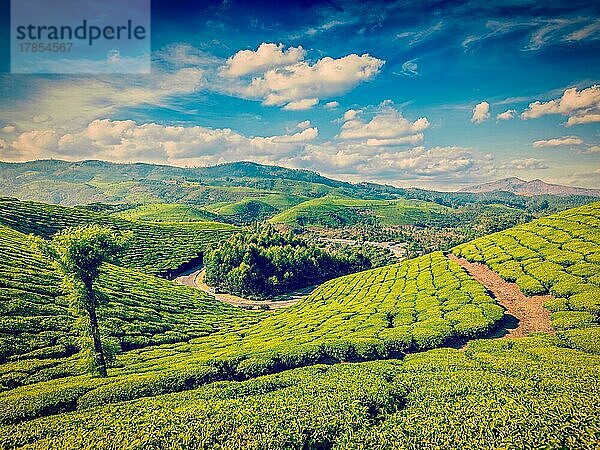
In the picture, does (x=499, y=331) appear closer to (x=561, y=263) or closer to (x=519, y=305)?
(x=519, y=305)

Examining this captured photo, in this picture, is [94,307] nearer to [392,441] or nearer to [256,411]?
[256,411]

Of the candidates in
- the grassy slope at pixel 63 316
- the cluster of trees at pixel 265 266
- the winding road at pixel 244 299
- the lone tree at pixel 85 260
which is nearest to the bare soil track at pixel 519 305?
the lone tree at pixel 85 260

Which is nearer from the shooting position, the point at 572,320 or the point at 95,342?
the point at 95,342

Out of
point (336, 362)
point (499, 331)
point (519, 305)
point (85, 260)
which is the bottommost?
point (336, 362)

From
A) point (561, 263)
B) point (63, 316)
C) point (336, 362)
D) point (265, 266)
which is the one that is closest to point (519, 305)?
point (561, 263)

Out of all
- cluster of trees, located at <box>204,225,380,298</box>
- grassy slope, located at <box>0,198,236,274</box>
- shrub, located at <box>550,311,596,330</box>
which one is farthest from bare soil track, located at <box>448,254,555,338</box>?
grassy slope, located at <box>0,198,236,274</box>

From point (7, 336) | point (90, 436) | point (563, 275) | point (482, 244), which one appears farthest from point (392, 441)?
point (482, 244)

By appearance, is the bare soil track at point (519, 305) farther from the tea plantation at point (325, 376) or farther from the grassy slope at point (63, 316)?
the grassy slope at point (63, 316)
